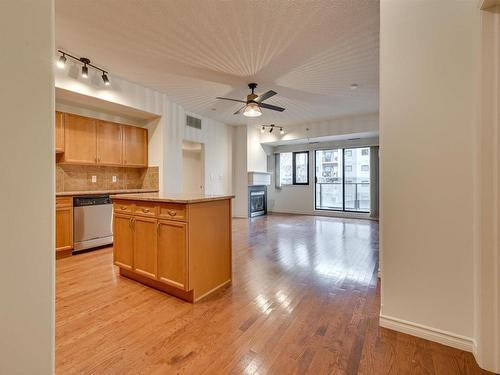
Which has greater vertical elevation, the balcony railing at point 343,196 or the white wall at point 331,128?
the white wall at point 331,128

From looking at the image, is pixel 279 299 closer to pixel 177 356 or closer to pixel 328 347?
pixel 328 347

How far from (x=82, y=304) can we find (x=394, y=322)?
8.39ft

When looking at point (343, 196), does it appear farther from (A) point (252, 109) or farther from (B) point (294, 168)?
(A) point (252, 109)

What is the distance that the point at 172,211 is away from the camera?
2203 millimetres

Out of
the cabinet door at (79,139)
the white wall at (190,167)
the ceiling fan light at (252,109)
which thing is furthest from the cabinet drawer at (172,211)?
the white wall at (190,167)

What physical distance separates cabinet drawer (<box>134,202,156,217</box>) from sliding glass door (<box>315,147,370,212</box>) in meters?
6.36

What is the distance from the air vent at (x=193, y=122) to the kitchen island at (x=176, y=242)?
11.4ft

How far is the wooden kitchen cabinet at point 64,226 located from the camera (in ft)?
11.1

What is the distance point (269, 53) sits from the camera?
3.19 metres

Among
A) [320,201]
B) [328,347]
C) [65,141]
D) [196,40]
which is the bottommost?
[328,347]

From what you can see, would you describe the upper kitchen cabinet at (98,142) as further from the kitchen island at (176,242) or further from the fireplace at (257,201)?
the fireplace at (257,201)

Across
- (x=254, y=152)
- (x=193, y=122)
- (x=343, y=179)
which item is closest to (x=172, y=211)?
(x=193, y=122)

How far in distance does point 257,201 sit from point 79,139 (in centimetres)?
498

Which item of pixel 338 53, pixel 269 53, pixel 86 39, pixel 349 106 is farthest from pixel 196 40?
pixel 349 106
